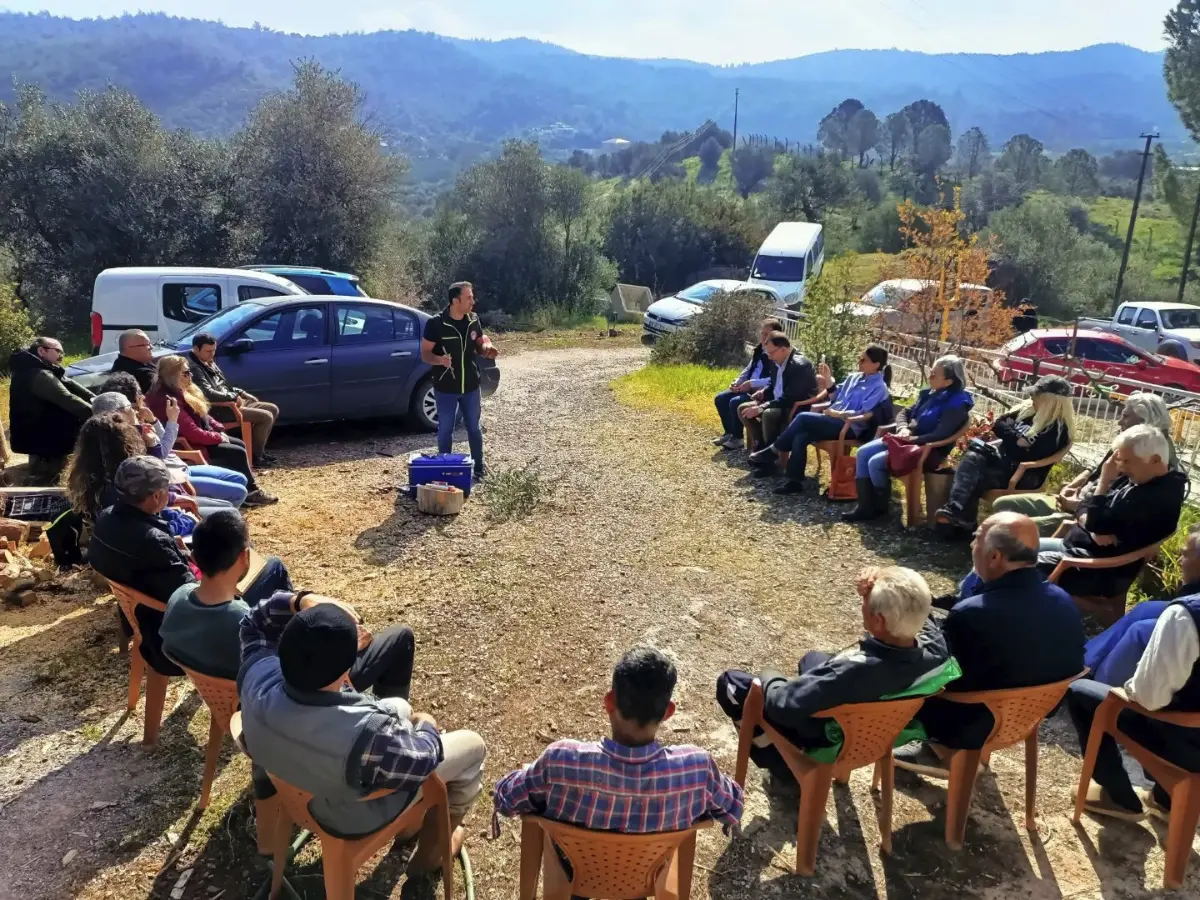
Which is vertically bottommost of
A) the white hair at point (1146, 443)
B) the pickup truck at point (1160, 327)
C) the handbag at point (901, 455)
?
the pickup truck at point (1160, 327)

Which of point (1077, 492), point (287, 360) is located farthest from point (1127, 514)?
point (287, 360)

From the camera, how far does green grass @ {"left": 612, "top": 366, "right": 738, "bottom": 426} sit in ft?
33.9

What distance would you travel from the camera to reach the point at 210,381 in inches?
274

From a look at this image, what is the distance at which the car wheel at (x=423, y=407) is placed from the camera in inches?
347

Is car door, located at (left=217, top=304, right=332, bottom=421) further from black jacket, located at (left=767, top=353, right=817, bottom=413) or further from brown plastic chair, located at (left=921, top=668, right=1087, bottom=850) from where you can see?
brown plastic chair, located at (left=921, top=668, right=1087, bottom=850)

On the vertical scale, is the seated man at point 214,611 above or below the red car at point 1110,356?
above

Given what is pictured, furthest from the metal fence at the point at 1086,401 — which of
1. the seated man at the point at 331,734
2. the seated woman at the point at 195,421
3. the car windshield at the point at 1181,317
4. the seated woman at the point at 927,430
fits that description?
the car windshield at the point at 1181,317

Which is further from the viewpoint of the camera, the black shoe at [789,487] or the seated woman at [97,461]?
the black shoe at [789,487]

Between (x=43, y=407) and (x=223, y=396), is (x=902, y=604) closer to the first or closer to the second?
(x=223, y=396)

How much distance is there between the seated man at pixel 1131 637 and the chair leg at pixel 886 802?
1.01 meters

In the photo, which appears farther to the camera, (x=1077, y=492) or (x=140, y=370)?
(x=140, y=370)

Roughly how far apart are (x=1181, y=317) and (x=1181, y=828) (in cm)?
2022

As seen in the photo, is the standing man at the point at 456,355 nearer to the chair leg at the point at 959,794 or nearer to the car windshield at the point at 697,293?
the chair leg at the point at 959,794

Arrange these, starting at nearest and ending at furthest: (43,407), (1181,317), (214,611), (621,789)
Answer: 1. (621,789)
2. (214,611)
3. (43,407)
4. (1181,317)
